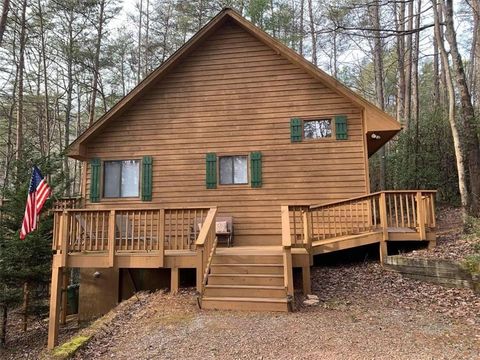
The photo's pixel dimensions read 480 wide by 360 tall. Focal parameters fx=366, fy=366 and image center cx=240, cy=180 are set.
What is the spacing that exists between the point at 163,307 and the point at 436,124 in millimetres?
13210

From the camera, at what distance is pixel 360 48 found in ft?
73.2

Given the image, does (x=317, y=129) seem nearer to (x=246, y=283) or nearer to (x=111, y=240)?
(x=246, y=283)

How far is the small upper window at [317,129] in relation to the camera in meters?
9.61

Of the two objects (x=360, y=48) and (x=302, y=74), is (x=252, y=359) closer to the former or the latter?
(x=302, y=74)

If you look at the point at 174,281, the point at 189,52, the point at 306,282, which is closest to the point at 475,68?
the point at 189,52

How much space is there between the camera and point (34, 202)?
7.52 meters

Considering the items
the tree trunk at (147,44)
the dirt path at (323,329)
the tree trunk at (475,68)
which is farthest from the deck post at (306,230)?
the tree trunk at (147,44)

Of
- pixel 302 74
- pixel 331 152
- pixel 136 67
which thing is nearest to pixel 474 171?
pixel 331 152

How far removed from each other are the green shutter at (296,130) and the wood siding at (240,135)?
4.9 inches

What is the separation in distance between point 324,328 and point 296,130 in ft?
19.1

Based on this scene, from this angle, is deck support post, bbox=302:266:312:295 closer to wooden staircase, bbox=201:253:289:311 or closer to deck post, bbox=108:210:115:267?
wooden staircase, bbox=201:253:289:311

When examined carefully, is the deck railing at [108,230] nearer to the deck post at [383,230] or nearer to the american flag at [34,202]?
the american flag at [34,202]

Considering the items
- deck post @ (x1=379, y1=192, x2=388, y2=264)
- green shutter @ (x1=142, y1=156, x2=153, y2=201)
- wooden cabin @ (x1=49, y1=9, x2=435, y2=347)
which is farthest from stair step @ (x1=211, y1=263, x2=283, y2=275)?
green shutter @ (x1=142, y1=156, x2=153, y2=201)

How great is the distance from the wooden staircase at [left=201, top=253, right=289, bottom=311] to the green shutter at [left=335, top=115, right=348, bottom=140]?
4054 mm
